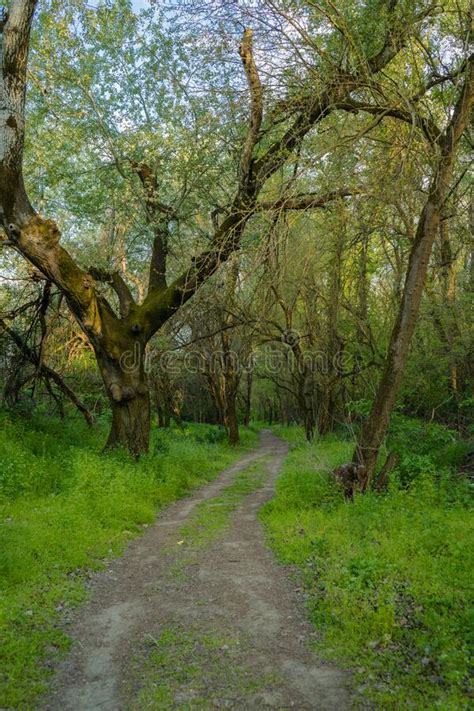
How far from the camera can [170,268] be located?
1658 cm

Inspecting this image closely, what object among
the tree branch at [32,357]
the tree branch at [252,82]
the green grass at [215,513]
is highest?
the tree branch at [252,82]

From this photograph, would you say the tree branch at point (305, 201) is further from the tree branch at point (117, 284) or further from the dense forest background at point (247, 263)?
the tree branch at point (117, 284)

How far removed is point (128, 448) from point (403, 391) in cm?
827

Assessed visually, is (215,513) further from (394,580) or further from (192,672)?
(192,672)

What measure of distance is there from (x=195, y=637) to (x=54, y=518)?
3723 mm

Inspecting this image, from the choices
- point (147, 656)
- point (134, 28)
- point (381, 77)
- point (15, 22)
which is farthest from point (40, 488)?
point (134, 28)

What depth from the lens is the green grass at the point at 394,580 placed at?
152 inches

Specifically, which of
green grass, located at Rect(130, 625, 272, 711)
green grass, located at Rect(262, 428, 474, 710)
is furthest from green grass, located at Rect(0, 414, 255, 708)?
green grass, located at Rect(262, 428, 474, 710)

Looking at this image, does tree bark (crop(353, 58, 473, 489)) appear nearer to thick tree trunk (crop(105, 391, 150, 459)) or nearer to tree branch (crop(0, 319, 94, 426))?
thick tree trunk (crop(105, 391, 150, 459))

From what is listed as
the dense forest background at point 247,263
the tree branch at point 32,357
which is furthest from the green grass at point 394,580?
the tree branch at point 32,357

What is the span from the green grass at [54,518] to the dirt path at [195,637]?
0.87 ft

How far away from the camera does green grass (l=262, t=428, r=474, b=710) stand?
385 centimetres

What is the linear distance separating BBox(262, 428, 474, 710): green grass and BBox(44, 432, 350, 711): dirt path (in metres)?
0.31

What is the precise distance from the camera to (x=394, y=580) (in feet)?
17.7
